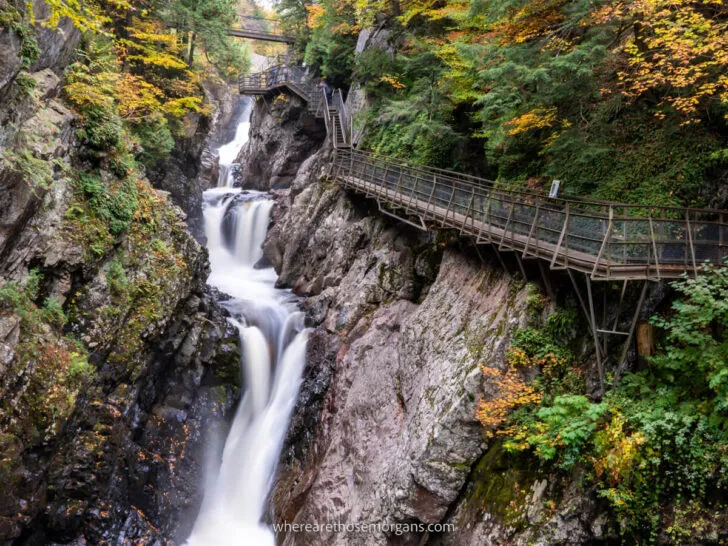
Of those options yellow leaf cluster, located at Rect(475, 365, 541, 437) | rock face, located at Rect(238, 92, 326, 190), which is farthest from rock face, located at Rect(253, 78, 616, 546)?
rock face, located at Rect(238, 92, 326, 190)

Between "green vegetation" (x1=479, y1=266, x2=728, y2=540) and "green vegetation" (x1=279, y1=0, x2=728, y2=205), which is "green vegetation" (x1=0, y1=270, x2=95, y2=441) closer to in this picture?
→ "green vegetation" (x1=479, y1=266, x2=728, y2=540)

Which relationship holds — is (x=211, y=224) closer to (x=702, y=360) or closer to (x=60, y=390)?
(x=60, y=390)

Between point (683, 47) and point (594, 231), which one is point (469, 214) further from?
point (683, 47)

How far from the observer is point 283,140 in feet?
92.6

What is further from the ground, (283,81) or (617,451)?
(283,81)

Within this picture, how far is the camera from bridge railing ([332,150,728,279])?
7340 mm

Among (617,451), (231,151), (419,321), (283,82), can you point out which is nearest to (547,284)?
(617,451)

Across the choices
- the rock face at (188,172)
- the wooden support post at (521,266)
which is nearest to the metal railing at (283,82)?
the rock face at (188,172)

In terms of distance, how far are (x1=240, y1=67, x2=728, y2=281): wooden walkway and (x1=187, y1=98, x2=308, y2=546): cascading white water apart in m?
6.33

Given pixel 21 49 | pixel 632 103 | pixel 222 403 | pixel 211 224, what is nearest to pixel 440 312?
pixel 632 103

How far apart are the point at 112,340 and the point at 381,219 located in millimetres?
9361

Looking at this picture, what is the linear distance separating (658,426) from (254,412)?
11.5 meters

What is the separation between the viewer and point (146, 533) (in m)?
10.8

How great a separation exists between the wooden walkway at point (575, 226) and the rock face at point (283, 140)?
14549 millimetres
